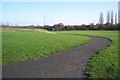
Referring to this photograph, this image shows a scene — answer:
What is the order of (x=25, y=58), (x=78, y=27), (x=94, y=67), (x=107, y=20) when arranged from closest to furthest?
(x=94, y=67), (x=25, y=58), (x=78, y=27), (x=107, y=20)

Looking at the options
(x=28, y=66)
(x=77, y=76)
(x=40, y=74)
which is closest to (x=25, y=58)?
(x=28, y=66)

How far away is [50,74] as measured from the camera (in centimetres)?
980

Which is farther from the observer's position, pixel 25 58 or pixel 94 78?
pixel 25 58

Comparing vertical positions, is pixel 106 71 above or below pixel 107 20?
below

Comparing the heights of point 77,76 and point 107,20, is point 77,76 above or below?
below

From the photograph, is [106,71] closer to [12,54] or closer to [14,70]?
[14,70]

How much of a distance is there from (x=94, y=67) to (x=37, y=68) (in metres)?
2.80

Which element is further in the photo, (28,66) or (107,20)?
(107,20)

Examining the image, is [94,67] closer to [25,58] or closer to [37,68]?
[37,68]

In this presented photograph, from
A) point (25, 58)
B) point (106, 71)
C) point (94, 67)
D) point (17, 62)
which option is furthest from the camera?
point (25, 58)

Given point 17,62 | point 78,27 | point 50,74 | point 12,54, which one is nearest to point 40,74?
point 50,74

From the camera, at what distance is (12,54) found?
14500 millimetres

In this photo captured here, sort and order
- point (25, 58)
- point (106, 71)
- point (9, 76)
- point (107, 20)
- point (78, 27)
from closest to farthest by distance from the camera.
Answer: point (9, 76) < point (106, 71) < point (25, 58) < point (78, 27) < point (107, 20)

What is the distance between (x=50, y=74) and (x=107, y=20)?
4555 inches
